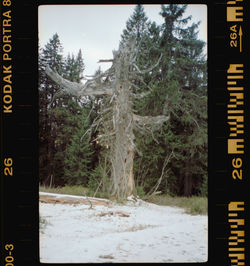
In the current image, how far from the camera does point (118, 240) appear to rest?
254 centimetres

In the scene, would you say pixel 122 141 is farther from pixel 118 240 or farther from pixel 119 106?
pixel 118 240

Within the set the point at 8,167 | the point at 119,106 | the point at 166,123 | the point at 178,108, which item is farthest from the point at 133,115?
the point at 8,167

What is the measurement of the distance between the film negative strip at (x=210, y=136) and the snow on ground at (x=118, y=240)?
A: 0.13ft

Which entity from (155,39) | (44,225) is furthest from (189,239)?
(155,39)

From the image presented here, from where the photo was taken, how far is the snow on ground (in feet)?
7.13

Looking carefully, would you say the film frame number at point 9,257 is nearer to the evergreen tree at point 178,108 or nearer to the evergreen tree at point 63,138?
the evergreen tree at point 63,138

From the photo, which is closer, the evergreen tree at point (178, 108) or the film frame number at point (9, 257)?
the film frame number at point (9, 257)

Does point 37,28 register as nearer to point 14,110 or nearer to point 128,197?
point 14,110

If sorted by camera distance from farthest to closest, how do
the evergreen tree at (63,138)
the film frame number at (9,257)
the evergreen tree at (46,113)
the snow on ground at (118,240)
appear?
the evergreen tree at (63,138), the evergreen tree at (46,113), the snow on ground at (118,240), the film frame number at (9,257)

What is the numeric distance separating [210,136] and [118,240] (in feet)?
5.12

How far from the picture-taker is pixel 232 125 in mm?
2168

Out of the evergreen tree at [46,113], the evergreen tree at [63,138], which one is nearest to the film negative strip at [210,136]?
the evergreen tree at [46,113]

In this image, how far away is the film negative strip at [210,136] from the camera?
2.10 m

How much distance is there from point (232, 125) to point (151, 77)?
313 inches
